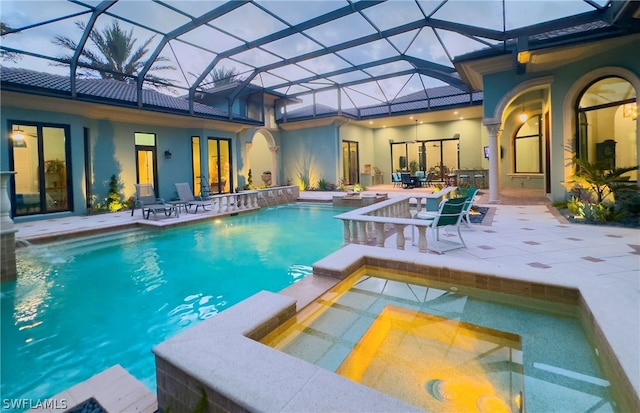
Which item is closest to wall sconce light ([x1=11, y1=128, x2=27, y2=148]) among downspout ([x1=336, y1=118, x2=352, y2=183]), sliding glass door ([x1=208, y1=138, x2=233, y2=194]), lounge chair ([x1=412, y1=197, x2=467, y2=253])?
sliding glass door ([x1=208, y1=138, x2=233, y2=194])

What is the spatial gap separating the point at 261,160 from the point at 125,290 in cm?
1531

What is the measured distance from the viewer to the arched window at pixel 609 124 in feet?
23.2

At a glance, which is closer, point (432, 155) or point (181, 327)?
point (181, 327)

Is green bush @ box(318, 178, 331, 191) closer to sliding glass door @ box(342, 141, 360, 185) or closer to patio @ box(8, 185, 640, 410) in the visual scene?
sliding glass door @ box(342, 141, 360, 185)

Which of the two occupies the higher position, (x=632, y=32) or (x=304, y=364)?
(x=632, y=32)

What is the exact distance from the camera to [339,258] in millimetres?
3699

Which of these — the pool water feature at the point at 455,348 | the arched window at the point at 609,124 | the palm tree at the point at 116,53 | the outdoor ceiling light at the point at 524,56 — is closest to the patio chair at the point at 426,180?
the arched window at the point at 609,124

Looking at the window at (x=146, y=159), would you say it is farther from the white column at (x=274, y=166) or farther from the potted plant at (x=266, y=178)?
the potted plant at (x=266, y=178)

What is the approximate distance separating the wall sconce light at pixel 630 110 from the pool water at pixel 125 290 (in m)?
6.63

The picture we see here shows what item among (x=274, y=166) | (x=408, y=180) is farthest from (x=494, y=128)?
(x=274, y=166)

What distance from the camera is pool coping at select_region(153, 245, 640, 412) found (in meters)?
1.47

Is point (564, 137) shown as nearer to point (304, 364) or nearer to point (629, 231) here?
point (629, 231)

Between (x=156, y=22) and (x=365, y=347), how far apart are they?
9114 mm

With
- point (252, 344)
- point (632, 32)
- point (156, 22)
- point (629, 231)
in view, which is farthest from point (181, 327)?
point (632, 32)
